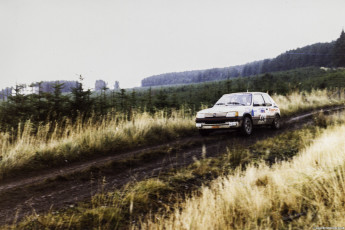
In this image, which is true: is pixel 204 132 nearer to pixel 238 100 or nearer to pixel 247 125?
pixel 247 125

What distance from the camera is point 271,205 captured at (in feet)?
11.3

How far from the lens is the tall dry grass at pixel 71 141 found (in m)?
6.34

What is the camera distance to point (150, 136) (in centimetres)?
943

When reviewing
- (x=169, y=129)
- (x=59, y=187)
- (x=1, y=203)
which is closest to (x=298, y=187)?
(x=59, y=187)

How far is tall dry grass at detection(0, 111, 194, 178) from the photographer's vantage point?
6340 mm

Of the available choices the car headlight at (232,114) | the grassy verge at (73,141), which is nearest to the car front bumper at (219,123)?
the car headlight at (232,114)

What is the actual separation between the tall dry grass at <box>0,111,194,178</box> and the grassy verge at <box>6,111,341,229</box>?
3033mm

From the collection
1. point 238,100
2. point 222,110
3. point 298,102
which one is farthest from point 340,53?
point 222,110

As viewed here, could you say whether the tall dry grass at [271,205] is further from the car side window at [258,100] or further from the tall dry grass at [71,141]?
the car side window at [258,100]

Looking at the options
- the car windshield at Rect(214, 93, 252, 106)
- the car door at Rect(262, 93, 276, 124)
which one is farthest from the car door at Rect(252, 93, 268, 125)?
the car windshield at Rect(214, 93, 252, 106)

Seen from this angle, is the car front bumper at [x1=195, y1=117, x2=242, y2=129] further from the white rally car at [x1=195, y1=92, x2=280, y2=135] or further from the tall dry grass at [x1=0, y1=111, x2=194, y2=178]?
the tall dry grass at [x1=0, y1=111, x2=194, y2=178]

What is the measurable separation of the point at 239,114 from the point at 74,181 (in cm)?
614

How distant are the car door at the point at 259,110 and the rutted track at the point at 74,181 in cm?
Answer: 306

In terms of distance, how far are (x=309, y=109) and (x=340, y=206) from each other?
16.0m
